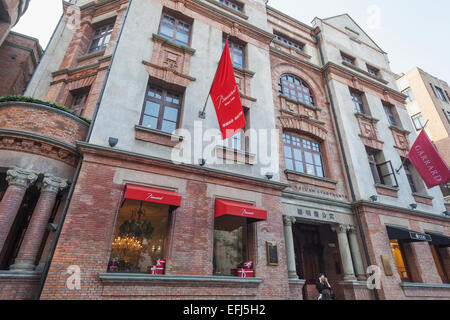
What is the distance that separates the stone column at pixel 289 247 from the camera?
9969mm

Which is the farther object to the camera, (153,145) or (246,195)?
(246,195)

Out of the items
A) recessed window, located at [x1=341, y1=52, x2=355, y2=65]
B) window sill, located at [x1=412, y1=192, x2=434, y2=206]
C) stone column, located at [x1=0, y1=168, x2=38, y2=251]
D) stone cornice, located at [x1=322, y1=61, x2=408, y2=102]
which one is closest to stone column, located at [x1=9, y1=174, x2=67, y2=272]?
stone column, located at [x1=0, y1=168, x2=38, y2=251]

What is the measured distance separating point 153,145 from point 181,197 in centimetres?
223

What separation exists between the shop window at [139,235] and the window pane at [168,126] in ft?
9.97

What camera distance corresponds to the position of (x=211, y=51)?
40.5ft

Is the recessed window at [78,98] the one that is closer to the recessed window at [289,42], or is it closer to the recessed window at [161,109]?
the recessed window at [161,109]

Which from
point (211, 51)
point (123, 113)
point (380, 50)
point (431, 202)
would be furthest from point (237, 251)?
point (380, 50)

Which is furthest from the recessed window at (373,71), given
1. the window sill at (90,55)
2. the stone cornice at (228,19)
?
the window sill at (90,55)

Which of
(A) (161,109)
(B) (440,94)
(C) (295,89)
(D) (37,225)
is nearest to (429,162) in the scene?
(C) (295,89)

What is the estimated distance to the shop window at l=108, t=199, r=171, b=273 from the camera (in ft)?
28.0

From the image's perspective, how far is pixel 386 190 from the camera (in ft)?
45.0

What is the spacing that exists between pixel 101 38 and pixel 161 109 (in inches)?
265

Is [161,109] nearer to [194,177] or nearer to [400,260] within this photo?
[194,177]
